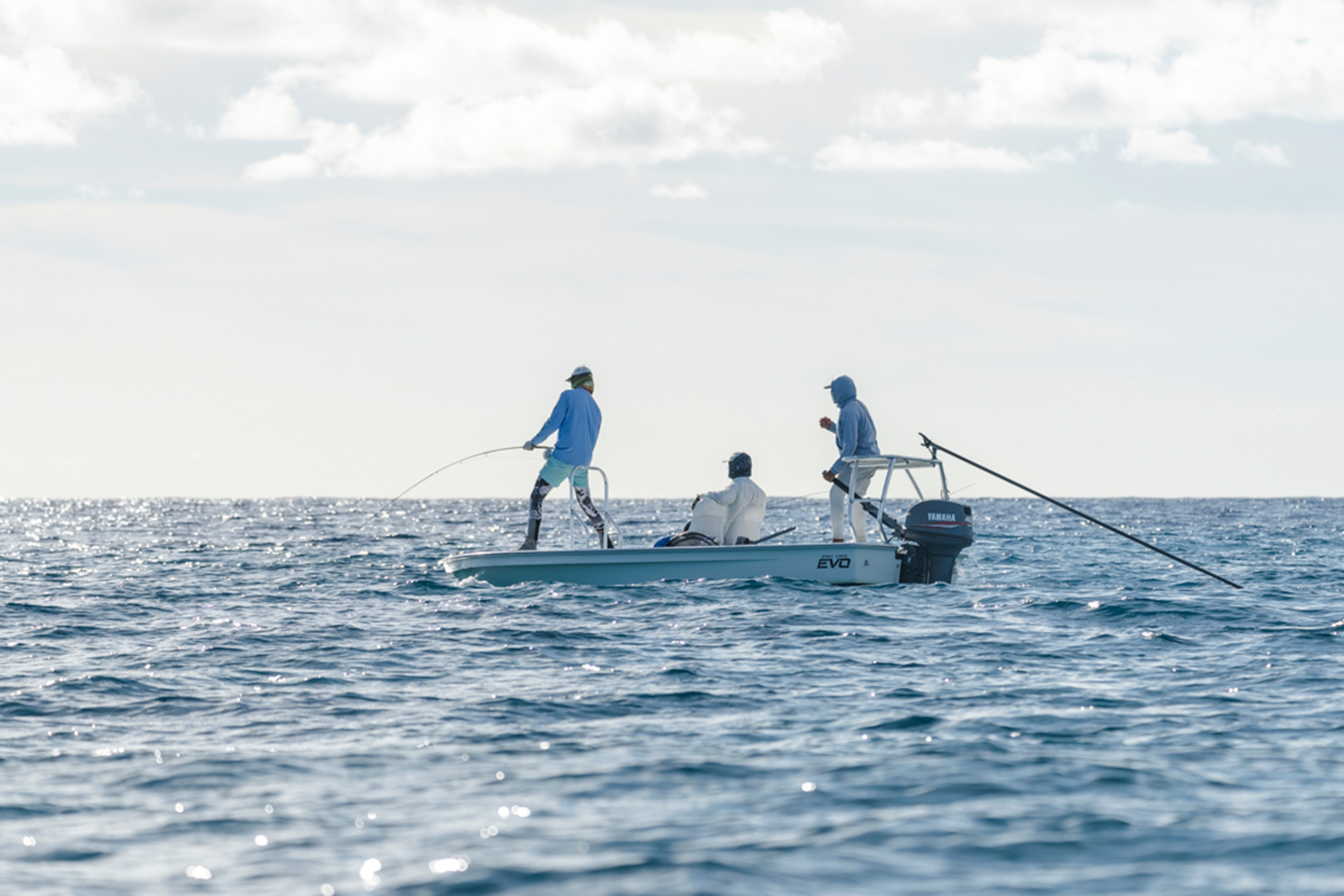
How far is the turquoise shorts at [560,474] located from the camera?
47.9 ft

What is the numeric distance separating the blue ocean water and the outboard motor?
268 mm

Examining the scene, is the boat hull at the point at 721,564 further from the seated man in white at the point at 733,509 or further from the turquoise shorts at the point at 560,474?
the turquoise shorts at the point at 560,474

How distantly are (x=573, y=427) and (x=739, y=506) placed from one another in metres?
2.00

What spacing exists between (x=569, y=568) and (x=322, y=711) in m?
6.03

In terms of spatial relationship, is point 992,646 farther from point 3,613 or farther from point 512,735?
point 3,613

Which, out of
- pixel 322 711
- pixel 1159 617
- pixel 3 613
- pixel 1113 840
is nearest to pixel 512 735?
pixel 322 711

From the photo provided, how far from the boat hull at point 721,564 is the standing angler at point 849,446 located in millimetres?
581

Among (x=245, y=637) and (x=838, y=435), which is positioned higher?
(x=838, y=435)

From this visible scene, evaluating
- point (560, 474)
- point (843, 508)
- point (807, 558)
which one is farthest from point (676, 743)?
point (560, 474)

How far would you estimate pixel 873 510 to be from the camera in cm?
1402

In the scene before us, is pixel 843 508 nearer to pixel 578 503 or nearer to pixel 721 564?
pixel 721 564

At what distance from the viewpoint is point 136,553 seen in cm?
2597

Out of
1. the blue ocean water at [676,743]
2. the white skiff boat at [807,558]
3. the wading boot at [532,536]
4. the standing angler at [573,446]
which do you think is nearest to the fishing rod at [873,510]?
the white skiff boat at [807,558]

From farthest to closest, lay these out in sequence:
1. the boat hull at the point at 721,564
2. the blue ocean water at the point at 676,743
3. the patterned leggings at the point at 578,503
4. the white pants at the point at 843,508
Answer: the patterned leggings at the point at 578,503
the white pants at the point at 843,508
the boat hull at the point at 721,564
the blue ocean water at the point at 676,743
